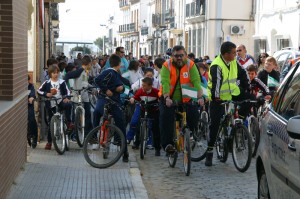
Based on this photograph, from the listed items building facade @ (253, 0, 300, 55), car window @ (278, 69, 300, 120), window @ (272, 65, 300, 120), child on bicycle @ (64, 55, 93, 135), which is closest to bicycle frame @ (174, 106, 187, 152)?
child on bicycle @ (64, 55, 93, 135)

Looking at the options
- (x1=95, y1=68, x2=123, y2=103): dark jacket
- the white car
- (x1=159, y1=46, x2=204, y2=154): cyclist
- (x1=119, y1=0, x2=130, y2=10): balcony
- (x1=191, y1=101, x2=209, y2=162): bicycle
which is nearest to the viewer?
the white car

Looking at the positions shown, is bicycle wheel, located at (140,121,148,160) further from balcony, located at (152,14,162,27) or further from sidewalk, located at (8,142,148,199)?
balcony, located at (152,14,162,27)

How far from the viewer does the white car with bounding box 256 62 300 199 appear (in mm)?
5621

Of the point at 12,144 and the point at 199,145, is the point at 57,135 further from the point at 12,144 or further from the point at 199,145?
the point at 12,144

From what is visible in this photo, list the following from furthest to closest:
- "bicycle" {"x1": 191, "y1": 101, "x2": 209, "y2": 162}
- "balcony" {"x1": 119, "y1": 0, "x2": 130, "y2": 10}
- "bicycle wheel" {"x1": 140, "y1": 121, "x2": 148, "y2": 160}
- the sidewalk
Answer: "balcony" {"x1": 119, "y1": 0, "x2": 130, "y2": 10} → "bicycle wheel" {"x1": 140, "y1": 121, "x2": 148, "y2": 160} → "bicycle" {"x1": 191, "y1": 101, "x2": 209, "y2": 162} → the sidewalk

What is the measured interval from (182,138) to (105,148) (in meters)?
1.34

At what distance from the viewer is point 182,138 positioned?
11219mm

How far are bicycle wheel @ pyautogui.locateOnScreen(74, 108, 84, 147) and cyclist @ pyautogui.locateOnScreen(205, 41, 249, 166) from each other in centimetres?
324

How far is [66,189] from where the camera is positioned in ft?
30.7

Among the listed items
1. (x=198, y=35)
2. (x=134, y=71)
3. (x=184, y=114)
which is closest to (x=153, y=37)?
(x=198, y=35)

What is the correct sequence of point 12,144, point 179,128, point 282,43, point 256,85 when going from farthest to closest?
point 282,43 < point 256,85 < point 179,128 < point 12,144

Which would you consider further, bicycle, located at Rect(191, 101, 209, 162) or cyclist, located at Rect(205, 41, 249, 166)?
bicycle, located at Rect(191, 101, 209, 162)

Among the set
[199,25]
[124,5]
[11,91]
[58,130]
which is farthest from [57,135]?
[124,5]

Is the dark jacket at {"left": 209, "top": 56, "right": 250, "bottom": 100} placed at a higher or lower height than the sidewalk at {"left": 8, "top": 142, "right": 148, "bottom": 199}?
higher
